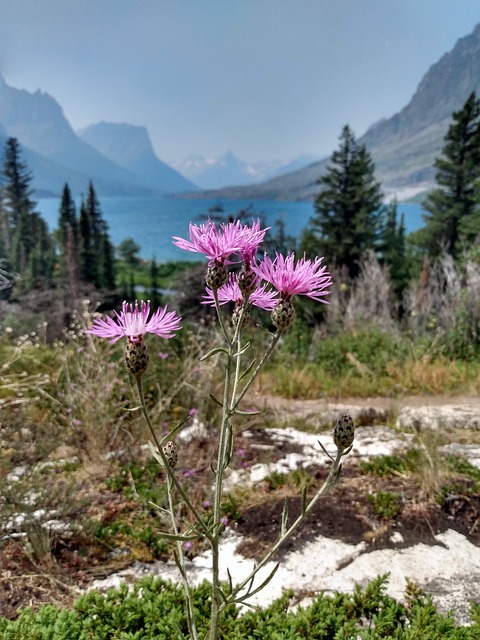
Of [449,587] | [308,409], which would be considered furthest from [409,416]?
[449,587]

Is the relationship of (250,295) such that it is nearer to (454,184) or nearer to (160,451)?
(160,451)

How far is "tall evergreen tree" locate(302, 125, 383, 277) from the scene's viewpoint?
25.9 meters

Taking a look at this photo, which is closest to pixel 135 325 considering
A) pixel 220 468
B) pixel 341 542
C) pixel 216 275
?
pixel 216 275

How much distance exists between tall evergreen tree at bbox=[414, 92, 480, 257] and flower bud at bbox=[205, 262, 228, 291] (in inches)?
1062

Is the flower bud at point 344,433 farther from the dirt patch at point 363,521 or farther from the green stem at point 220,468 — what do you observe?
the dirt patch at point 363,521

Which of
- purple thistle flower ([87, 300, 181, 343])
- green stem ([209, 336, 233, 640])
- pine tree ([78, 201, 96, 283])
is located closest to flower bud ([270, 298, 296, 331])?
green stem ([209, 336, 233, 640])

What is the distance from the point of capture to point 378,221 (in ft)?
89.7

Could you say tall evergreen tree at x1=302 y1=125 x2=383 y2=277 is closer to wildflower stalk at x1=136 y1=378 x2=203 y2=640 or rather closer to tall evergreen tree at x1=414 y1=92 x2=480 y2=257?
tall evergreen tree at x1=414 y1=92 x2=480 y2=257

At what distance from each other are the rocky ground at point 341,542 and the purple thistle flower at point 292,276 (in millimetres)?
1847

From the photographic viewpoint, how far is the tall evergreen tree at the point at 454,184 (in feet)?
83.2

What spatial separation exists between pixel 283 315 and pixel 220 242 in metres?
0.24

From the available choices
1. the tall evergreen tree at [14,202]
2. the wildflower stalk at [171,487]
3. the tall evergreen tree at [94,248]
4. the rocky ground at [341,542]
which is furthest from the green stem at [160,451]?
the tall evergreen tree at [14,202]

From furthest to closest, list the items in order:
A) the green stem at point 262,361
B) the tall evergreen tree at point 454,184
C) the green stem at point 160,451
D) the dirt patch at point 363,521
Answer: the tall evergreen tree at point 454,184
the dirt patch at point 363,521
the green stem at point 262,361
the green stem at point 160,451

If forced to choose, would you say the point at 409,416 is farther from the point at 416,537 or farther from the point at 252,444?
the point at 416,537
